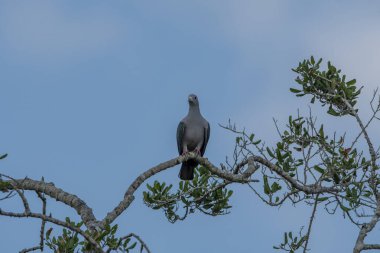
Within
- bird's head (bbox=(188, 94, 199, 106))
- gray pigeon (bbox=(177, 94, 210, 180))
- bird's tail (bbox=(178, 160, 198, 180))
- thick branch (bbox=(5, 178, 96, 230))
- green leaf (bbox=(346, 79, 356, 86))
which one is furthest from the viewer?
bird's head (bbox=(188, 94, 199, 106))

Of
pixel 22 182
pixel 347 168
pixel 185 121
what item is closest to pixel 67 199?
pixel 22 182

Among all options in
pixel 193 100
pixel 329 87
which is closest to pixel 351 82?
pixel 329 87

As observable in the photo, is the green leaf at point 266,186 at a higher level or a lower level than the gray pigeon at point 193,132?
lower

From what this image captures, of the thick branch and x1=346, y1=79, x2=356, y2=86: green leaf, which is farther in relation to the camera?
x1=346, y1=79, x2=356, y2=86: green leaf

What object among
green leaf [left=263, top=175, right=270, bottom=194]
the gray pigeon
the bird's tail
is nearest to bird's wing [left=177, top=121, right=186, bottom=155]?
the gray pigeon

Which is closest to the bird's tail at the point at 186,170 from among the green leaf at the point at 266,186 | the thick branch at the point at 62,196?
the green leaf at the point at 266,186

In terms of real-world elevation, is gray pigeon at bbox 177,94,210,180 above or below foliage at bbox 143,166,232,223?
above

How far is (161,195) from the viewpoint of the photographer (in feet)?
31.3

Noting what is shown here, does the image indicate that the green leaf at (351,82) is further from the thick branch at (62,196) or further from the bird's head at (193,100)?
the thick branch at (62,196)

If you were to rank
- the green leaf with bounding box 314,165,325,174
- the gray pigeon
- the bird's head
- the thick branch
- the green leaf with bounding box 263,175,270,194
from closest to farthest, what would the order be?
1. the thick branch
2. the green leaf with bounding box 314,165,325,174
3. the green leaf with bounding box 263,175,270,194
4. the gray pigeon
5. the bird's head

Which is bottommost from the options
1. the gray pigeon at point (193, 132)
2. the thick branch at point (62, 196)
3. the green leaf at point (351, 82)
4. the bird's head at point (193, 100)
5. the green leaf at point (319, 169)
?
the thick branch at point (62, 196)

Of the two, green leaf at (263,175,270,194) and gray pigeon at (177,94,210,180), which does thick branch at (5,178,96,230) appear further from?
gray pigeon at (177,94,210,180)

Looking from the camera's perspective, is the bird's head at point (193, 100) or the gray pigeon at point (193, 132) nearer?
the gray pigeon at point (193, 132)

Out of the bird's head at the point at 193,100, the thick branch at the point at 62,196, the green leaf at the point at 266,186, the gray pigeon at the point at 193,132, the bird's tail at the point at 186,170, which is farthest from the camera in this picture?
the bird's head at the point at 193,100
